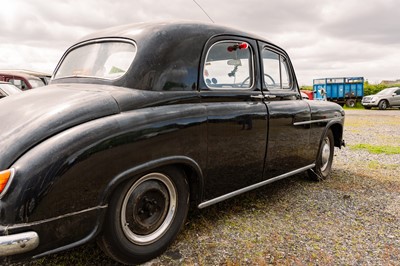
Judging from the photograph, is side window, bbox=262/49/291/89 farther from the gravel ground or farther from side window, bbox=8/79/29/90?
side window, bbox=8/79/29/90

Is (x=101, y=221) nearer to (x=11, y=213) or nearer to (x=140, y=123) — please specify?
(x=11, y=213)

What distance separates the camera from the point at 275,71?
3990 millimetres

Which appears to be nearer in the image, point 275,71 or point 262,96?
point 262,96

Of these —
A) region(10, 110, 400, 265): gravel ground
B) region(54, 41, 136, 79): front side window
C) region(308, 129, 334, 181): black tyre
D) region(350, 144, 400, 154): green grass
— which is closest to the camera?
region(10, 110, 400, 265): gravel ground

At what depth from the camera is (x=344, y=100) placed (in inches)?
1053

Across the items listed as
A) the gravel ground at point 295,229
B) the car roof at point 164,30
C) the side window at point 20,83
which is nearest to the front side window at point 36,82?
the side window at point 20,83

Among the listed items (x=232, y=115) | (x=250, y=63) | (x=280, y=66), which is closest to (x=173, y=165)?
(x=232, y=115)

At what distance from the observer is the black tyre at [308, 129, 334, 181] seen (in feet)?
15.3

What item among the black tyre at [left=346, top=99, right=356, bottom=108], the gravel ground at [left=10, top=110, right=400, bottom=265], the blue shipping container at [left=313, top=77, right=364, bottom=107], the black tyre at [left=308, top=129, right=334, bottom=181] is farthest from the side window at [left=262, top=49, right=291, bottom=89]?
the black tyre at [left=346, top=99, right=356, bottom=108]

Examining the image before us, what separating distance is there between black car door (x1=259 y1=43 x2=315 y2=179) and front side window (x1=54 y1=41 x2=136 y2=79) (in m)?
1.54

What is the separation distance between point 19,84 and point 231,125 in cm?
1067

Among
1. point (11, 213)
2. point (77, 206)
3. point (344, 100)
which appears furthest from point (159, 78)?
point (344, 100)

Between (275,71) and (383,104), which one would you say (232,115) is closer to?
(275,71)

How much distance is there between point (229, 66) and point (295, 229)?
1.67 m
